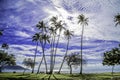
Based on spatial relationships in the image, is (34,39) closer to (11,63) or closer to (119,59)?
(11,63)

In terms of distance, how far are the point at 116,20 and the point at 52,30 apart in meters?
37.2

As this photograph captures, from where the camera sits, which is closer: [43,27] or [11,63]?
[43,27]

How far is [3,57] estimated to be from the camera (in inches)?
4407

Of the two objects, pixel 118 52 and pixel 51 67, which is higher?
pixel 118 52

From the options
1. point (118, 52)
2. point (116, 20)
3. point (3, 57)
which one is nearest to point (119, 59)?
point (118, 52)

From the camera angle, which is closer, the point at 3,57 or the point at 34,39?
the point at 34,39

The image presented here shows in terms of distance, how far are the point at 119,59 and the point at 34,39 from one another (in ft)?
151

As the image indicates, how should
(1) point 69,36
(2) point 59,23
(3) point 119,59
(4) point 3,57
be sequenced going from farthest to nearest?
(4) point 3,57 → (1) point 69,36 → (2) point 59,23 → (3) point 119,59

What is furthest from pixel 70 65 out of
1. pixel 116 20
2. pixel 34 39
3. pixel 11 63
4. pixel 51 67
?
pixel 116 20

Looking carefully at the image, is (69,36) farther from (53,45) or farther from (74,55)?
(74,55)

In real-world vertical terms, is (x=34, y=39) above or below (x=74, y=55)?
above

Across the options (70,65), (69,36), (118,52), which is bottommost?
(70,65)

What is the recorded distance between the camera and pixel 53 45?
101188 mm

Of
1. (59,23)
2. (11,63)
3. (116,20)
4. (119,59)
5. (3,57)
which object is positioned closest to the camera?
(116,20)
